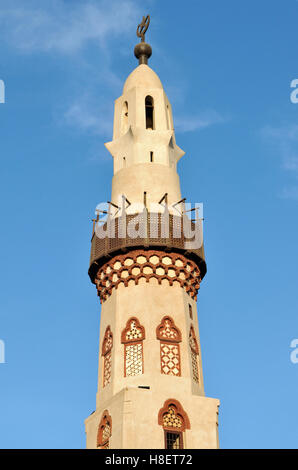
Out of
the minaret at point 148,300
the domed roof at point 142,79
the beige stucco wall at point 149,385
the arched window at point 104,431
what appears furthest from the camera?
the domed roof at point 142,79

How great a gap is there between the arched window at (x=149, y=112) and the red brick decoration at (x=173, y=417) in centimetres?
1422

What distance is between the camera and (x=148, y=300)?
30.5 meters

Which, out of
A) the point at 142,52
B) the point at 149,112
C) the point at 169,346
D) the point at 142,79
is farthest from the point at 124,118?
the point at 169,346

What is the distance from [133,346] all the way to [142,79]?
46.2ft

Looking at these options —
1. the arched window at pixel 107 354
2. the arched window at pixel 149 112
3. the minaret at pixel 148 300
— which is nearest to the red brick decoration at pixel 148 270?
the minaret at pixel 148 300

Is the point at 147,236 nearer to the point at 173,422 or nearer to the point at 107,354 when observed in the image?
the point at 107,354

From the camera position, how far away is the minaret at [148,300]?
91.8 ft

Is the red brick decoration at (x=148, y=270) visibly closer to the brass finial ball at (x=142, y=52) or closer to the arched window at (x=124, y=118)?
the arched window at (x=124, y=118)

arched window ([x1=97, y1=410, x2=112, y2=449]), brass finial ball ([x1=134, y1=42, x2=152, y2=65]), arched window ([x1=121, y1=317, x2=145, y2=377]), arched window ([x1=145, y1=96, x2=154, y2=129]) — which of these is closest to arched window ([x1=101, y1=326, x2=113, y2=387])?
arched window ([x1=121, y1=317, x2=145, y2=377])

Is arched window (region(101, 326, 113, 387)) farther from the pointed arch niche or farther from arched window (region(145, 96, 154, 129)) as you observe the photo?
arched window (region(145, 96, 154, 129))

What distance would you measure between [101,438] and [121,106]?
52.9ft

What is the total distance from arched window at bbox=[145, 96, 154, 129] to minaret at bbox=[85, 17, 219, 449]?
0.10 m

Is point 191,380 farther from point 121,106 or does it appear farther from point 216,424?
point 121,106
